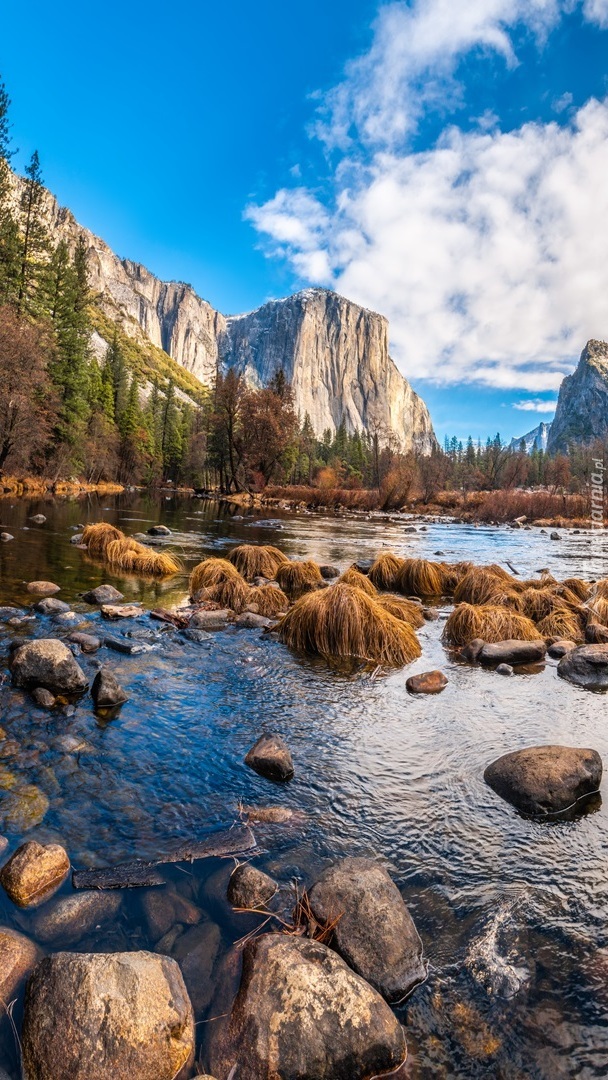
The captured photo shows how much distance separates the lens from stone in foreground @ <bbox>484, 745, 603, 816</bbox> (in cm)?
450

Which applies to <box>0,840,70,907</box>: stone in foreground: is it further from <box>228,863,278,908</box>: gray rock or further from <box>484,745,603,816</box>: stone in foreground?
<box>484,745,603,816</box>: stone in foreground

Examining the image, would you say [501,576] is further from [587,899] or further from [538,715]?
[587,899]

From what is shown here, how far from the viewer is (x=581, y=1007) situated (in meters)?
2.74

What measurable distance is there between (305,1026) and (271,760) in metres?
2.37

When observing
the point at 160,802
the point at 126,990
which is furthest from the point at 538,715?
the point at 126,990

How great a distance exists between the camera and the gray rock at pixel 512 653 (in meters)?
8.42

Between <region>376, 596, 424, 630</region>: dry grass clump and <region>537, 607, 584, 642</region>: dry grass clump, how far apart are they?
2.27 meters

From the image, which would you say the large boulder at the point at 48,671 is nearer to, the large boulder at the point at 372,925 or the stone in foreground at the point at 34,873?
the stone in foreground at the point at 34,873

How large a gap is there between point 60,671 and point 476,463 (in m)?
128

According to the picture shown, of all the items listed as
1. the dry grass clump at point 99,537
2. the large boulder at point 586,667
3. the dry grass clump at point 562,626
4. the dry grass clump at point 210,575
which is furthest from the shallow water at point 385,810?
the dry grass clump at point 99,537

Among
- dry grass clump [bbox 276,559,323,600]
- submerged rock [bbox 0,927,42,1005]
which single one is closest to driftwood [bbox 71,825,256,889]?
submerged rock [bbox 0,927,42,1005]

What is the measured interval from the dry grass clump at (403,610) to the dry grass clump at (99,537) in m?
9.20

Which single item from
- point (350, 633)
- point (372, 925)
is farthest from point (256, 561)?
point (372, 925)

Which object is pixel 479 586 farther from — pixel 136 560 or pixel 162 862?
pixel 162 862
